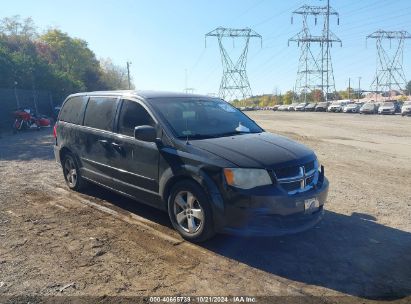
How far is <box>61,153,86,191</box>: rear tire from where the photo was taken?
22.2ft

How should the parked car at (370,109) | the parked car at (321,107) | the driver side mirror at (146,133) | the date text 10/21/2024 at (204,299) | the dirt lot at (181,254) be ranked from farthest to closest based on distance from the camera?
the parked car at (321,107), the parked car at (370,109), the driver side mirror at (146,133), the dirt lot at (181,254), the date text 10/21/2024 at (204,299)

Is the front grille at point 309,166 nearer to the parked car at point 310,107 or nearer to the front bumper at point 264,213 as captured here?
the front bumper at point 264,213

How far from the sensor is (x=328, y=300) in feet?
11.3

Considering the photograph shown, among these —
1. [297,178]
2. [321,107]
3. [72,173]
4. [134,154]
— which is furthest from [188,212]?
[321,107]

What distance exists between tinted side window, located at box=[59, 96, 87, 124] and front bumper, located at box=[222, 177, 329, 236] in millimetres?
3683

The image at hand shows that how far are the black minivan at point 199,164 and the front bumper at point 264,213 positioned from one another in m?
0.01

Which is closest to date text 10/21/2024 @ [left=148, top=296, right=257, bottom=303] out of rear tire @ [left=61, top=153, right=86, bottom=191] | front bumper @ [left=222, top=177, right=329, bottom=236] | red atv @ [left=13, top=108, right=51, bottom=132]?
front bumper @ [left=222, top=177, right=329, bottom=236]

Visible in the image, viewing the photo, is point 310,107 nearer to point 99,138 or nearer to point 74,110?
point 74,110

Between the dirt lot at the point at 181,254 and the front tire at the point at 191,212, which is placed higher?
the front tire at the point at 191,212

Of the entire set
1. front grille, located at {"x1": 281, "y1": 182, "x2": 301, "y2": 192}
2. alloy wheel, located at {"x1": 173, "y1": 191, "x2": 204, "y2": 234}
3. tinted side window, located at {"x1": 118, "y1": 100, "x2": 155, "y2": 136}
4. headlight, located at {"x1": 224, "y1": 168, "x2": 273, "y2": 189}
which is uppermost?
tinted side window, located at {"x1": 118, "y1": 100, "x2": 155, "y2": 136}

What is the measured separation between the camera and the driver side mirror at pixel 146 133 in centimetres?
485

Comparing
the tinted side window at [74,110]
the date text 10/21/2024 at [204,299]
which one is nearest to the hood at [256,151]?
the date text 10/21/2024 at [204,299]

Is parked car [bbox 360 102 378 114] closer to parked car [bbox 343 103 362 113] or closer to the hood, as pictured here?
parked car [bbox 343 103 362 113]

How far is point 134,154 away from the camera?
529 cm
